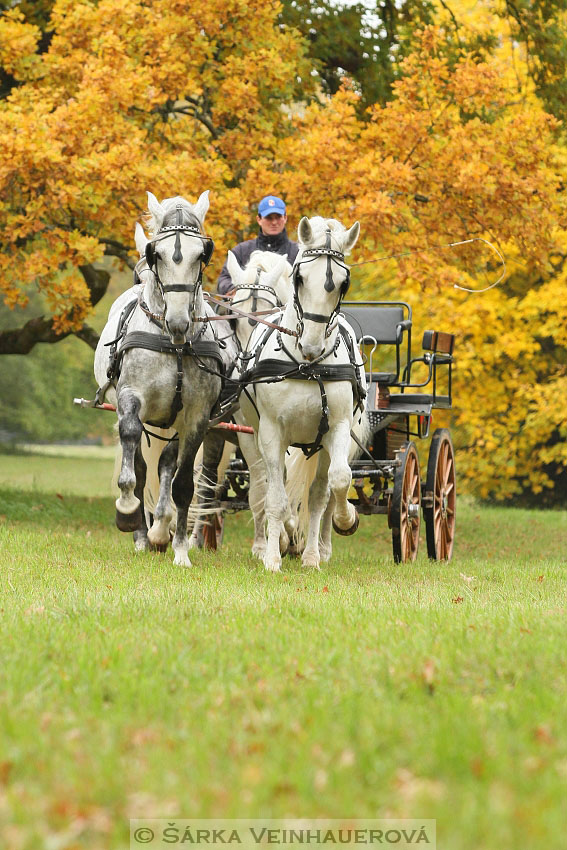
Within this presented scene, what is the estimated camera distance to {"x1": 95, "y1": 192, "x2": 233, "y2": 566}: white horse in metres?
7.33

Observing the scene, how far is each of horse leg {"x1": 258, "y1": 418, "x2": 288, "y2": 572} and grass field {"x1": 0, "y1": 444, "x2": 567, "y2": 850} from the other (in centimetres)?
94

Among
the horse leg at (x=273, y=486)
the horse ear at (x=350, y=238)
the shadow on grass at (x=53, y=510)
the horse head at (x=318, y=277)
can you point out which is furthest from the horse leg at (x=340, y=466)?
the shadow on grass at (x=53, y=510)

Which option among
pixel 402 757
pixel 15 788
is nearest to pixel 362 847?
pixel 402 757

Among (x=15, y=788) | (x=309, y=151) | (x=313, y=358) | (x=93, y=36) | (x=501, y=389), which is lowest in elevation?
(x=501, y=389)

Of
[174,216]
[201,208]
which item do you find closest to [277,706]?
[174,216]

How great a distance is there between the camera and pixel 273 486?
795cm

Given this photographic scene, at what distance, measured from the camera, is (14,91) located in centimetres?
1248

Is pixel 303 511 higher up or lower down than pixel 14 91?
lower down

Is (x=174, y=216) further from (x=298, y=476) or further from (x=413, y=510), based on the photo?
(x=413, y=510)

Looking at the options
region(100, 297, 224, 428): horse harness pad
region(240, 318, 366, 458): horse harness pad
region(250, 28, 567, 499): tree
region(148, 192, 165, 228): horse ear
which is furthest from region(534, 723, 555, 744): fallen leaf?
region(250, 28, 567, 499): tree

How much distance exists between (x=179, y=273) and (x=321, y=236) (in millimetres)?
979

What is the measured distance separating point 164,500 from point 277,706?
467 centimetres

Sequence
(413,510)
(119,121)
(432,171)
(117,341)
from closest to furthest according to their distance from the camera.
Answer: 1. (117,341)
2. (413,510)
3. (119,121)
4. (432,171)

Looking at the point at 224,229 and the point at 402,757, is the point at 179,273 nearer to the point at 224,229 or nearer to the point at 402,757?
the point at 402,757
